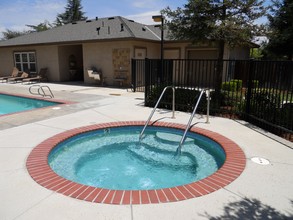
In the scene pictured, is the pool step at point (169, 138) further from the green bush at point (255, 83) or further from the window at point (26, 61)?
the window at point (26, 61)

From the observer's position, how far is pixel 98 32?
17.0m

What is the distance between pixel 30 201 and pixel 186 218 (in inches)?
75.1

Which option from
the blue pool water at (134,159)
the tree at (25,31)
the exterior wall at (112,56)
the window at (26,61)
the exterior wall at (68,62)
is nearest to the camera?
the blue pool water at (134,159)

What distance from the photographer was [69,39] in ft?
56.2

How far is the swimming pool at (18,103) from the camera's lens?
10206 mm

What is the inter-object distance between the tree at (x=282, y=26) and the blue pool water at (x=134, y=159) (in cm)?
1338

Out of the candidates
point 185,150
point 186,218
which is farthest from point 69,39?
point 186,218

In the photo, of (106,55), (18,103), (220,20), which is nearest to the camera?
(220,20)

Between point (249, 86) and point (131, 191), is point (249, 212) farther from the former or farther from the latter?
point (249, 86)

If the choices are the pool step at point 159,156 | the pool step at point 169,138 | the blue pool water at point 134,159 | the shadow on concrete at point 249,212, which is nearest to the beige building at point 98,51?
the pool step at point 169,138

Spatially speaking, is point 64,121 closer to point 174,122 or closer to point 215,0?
point 174,122

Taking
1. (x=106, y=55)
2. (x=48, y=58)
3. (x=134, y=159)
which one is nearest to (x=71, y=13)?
(x=48, y=58)

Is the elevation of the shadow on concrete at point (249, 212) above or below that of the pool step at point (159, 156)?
above

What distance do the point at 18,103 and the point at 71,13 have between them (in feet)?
145
